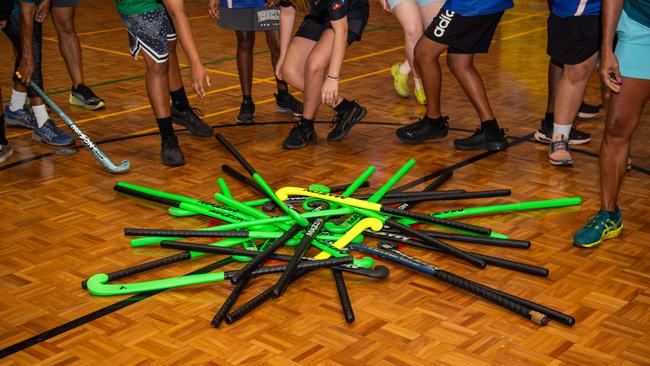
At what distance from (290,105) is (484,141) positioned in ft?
4.71

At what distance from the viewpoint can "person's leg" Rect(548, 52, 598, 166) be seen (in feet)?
14.4

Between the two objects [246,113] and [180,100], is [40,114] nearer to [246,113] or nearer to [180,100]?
[180,100]

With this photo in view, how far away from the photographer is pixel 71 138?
5.02 meters

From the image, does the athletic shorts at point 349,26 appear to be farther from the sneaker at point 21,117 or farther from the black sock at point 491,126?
the sneaker at point 21,117

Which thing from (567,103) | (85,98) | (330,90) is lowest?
(85,98)

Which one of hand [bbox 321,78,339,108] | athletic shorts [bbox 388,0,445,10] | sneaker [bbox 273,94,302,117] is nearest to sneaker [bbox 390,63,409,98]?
athletic shorts [bbox 388,0,445,10]

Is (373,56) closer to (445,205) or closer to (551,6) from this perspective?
(551,6)

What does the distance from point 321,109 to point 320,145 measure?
2.78 ft

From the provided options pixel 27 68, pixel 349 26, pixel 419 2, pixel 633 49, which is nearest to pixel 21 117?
pixel 27 68

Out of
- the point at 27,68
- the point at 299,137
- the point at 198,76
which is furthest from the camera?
the point at 299,137

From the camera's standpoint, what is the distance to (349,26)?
480 cm

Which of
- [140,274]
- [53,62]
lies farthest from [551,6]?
[53,62]

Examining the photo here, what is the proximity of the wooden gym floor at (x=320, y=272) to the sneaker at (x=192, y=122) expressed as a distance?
13 cm

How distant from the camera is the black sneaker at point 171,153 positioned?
4586 mm
